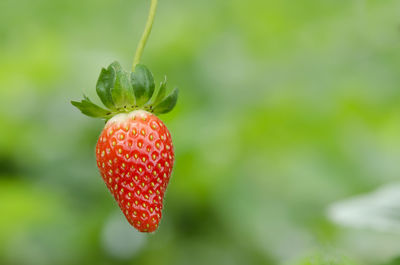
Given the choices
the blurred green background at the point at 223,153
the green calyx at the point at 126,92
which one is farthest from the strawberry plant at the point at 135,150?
the blurred green background at the point at 223,153

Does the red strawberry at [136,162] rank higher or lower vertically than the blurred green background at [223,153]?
lower

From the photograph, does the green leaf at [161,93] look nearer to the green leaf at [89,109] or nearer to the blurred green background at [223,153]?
the green leaf at [89,109]

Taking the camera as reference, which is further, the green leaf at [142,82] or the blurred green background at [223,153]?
the blurred green background at [223,153]

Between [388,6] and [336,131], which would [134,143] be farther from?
[336,131]

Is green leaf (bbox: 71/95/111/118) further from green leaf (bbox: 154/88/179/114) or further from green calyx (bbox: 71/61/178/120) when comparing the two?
green leaf (bbox: 154/88/179/114)

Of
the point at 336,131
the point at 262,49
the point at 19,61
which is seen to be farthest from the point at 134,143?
the point at 262,49

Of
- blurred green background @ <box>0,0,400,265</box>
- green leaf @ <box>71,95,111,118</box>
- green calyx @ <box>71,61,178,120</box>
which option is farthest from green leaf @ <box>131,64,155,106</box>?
blurred green background @ <box>0,0,400,265</box>
